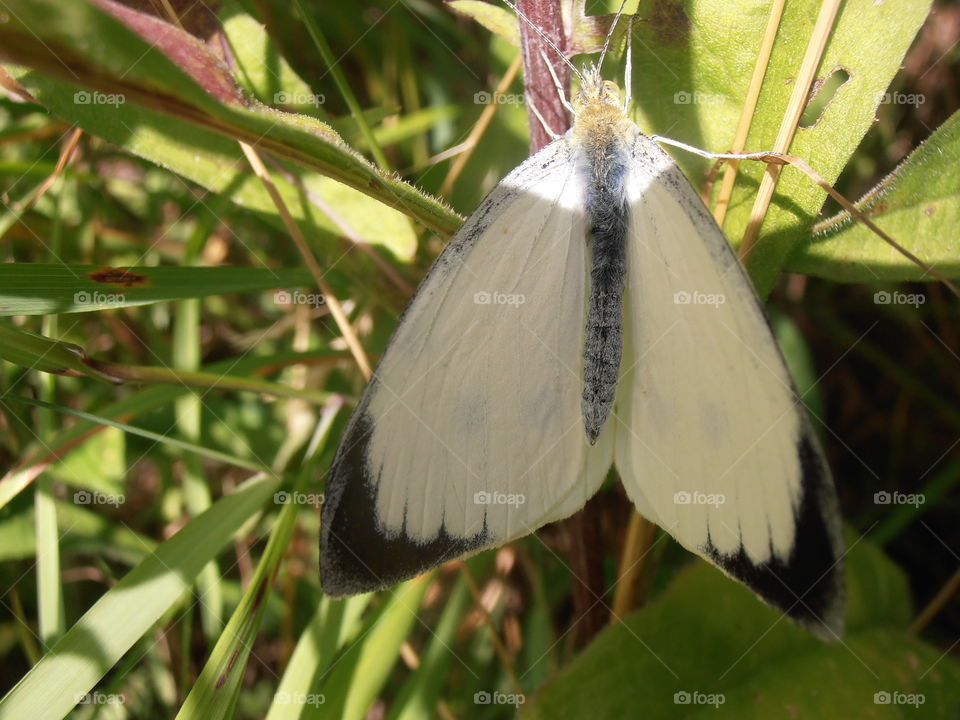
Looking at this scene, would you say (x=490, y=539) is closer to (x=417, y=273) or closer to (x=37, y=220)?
(x=417, y=273)

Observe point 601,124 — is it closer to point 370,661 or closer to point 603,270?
point 603,270

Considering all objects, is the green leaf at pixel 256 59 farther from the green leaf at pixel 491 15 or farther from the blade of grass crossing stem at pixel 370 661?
the blade of grass crossing stem at pixel 370 661

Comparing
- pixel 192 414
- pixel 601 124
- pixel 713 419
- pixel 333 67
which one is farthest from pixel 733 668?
pixel 333 67

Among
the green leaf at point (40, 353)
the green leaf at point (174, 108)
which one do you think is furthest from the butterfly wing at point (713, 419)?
the green leaf at point (40, 353)

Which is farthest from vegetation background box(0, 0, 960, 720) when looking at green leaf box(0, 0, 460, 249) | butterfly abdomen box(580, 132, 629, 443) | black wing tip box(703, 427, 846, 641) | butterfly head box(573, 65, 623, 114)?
black wing tip box(703, 427, 846, 641)

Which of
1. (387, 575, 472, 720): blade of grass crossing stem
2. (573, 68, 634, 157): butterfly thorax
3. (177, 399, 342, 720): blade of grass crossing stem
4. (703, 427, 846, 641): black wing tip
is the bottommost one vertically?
(387, 575, 472, 720): blade of grass crossing stem

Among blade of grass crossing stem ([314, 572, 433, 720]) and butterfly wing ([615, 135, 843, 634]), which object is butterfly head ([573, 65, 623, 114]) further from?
blade of grass crossing stem ([314, 572, 433, 720])

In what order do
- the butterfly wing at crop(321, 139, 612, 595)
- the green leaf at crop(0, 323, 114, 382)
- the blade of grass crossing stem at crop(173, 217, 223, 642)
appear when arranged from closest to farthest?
the butterfly wing at crop(321, 139, 612, 595) < the green leaf at crop(0, 323, 114, 382) < the blade of grass crossing stem at crop(173, 217, 223, 642)
